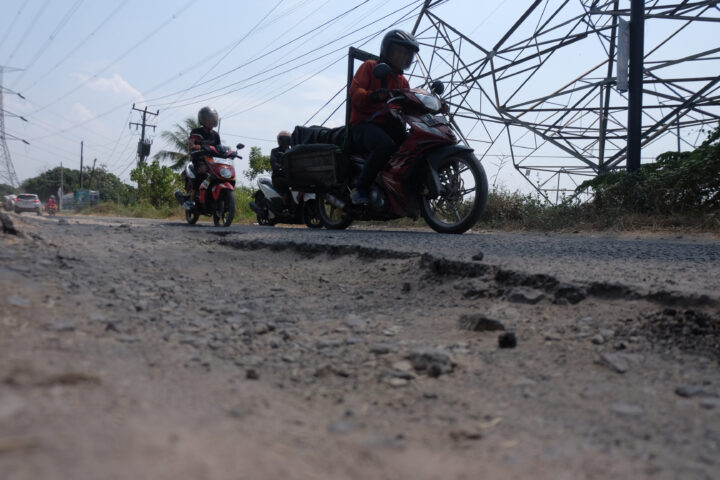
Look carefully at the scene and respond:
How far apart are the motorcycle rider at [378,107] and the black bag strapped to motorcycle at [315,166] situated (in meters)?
0.60

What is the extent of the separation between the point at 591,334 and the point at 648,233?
12.8 feet

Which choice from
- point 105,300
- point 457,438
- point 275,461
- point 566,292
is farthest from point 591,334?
point 105,300

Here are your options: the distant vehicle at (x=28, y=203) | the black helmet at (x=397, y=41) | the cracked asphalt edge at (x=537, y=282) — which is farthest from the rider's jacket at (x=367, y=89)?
the distant vehicle at (x=28, y=203)

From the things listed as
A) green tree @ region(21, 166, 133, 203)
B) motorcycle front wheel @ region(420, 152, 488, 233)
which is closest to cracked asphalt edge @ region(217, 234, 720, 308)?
motorcycle front wheel @ region(420, 152, 488, 233)

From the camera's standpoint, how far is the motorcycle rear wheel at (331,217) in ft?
20.2

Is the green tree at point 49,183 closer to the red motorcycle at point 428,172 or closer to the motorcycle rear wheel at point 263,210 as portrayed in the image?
the motorcycle rear wheel at point 263,210

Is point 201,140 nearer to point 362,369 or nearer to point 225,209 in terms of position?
point 225,209

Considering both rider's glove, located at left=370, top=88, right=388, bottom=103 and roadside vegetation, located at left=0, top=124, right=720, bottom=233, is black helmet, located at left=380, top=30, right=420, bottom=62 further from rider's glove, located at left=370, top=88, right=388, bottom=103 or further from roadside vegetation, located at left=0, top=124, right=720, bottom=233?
roadside vegetation, located at left=0, top=124, right=720, bottom=233

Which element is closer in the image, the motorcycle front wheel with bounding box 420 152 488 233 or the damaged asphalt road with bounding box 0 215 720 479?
the damaged asphalt road with bounding box 0 215 720 479

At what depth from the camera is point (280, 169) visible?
7996 millimetres

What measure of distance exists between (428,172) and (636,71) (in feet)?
13.6

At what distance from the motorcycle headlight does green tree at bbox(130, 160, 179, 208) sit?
59.4 ft

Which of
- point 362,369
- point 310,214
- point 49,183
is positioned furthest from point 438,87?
point 49,183

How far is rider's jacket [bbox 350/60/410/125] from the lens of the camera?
4836 mm
